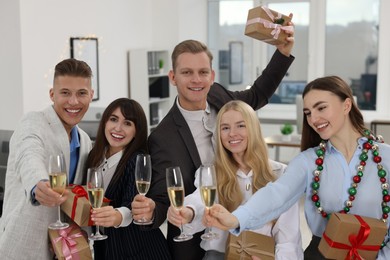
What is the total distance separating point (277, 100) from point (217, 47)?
127cm

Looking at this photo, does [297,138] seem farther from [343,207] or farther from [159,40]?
[343,207]

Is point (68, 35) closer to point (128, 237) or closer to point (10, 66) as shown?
point (10, 66)

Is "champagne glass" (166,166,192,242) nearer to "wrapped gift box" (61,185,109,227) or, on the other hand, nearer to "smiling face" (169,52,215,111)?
"wrapped gift box" (61,185,109,227)

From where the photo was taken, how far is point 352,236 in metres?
2.06

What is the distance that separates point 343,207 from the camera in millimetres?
2268

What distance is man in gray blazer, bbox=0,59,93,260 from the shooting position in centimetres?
230

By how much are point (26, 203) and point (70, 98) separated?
1.61 ft

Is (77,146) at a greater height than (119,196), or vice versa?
(77,146)

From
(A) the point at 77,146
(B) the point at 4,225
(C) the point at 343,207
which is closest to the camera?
(C) the point at 343,207

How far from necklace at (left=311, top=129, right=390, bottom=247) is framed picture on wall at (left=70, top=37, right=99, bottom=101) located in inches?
189

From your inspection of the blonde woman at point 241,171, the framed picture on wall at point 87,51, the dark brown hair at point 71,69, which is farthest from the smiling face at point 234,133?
the framed picture on wall at point 87,51

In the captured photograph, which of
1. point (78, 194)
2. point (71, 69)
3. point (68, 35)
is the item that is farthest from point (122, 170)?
point (68, 35)

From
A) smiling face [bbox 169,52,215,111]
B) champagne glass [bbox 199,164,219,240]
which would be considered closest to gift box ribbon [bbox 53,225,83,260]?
champagne glass [bbox 199,164,219,240]

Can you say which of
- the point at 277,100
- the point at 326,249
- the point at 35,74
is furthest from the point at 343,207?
the point at 277,100
